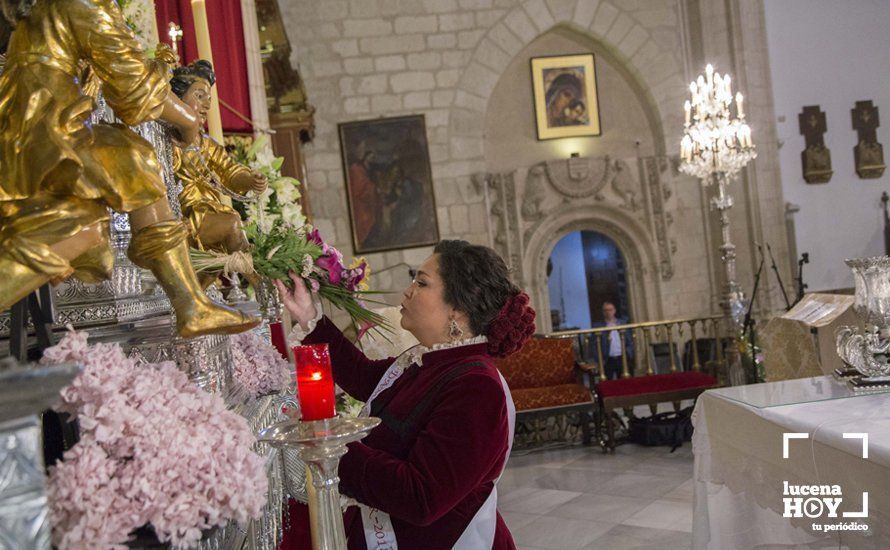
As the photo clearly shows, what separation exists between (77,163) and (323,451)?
558mm

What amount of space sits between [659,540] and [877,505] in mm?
2590

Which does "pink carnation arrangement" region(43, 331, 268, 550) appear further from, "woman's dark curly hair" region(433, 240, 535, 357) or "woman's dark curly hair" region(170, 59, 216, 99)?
"woman's dark curly hair" region(433, 240, 535, 357)

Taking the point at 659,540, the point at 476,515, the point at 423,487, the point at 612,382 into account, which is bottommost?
the point at 659,540

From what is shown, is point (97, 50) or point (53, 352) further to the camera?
point (97, 50)

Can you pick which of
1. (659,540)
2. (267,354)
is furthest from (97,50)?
(659,540)

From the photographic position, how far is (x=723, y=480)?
3271 millimetres

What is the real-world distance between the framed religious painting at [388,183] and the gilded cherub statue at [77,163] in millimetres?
9877

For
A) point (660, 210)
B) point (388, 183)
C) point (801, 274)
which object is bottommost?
point (801, 274)

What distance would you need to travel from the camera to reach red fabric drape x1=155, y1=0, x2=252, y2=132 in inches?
148

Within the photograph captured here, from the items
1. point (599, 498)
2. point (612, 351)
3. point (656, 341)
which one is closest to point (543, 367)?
point (599, 498)

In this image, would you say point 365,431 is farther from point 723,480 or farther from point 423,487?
point 723,480

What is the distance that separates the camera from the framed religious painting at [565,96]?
38.8 ft

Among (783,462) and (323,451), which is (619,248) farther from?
(323,451)

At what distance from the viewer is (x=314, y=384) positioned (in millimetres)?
1288
